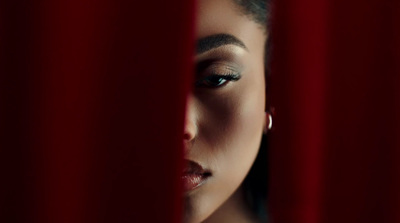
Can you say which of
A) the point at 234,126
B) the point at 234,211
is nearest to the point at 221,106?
the point at 234,126

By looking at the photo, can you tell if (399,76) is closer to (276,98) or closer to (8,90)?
(276,98)

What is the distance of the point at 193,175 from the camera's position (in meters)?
0.81

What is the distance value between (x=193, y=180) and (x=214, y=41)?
0.21 meters

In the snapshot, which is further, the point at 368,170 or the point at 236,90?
the point at 236,90

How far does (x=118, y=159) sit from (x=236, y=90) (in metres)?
0.34

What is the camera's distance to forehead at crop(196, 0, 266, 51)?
79 centimetres

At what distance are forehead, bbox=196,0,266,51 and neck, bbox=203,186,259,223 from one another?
29 cm

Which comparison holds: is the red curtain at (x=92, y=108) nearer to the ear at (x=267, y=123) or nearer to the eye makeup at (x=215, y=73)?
the eye makeup at (x=215, y=73)

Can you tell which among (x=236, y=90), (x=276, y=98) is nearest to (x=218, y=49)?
(x=236, y=90)

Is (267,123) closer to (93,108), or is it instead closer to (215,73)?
(215,73)

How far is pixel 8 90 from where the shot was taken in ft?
1.75

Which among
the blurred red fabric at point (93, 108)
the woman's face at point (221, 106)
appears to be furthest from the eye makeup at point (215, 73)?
the blurred red fabric at point (93, 108)

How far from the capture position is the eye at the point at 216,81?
82cm

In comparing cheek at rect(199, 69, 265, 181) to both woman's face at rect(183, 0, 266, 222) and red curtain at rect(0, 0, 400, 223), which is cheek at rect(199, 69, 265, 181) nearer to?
woman's face at rect(183, 0, 266, 222)
